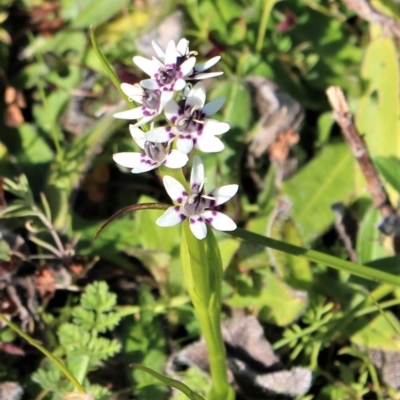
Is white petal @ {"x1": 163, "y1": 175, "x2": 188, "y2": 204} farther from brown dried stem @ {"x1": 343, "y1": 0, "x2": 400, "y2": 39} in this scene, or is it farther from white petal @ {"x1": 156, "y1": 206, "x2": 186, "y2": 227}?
brown dried stem @ {"x1": 343, "y1": 0, "x2": 400, "y2": 39}

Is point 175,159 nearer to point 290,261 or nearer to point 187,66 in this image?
point 187,66

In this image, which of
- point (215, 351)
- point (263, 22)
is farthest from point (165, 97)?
point (263, 22)

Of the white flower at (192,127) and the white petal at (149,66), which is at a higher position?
the white petal at (149,66)

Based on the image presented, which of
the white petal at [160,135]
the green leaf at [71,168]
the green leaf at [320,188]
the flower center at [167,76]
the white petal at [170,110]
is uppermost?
the flower center at [167,76]

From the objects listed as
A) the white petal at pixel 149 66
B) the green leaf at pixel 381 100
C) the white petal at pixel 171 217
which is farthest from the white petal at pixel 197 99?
the green leaf at pixel 381 100

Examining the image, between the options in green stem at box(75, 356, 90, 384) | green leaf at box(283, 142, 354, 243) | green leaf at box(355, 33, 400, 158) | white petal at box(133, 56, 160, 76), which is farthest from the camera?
green leaf at box(355, 33, 400, 158)

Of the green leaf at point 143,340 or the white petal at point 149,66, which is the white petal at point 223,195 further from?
the green leaf at point 143,340

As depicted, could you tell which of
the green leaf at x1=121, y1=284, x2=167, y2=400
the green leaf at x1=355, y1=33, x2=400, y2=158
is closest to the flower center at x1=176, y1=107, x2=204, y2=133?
the green leaf at x1=121, y1=284, x2=167, y2=400
